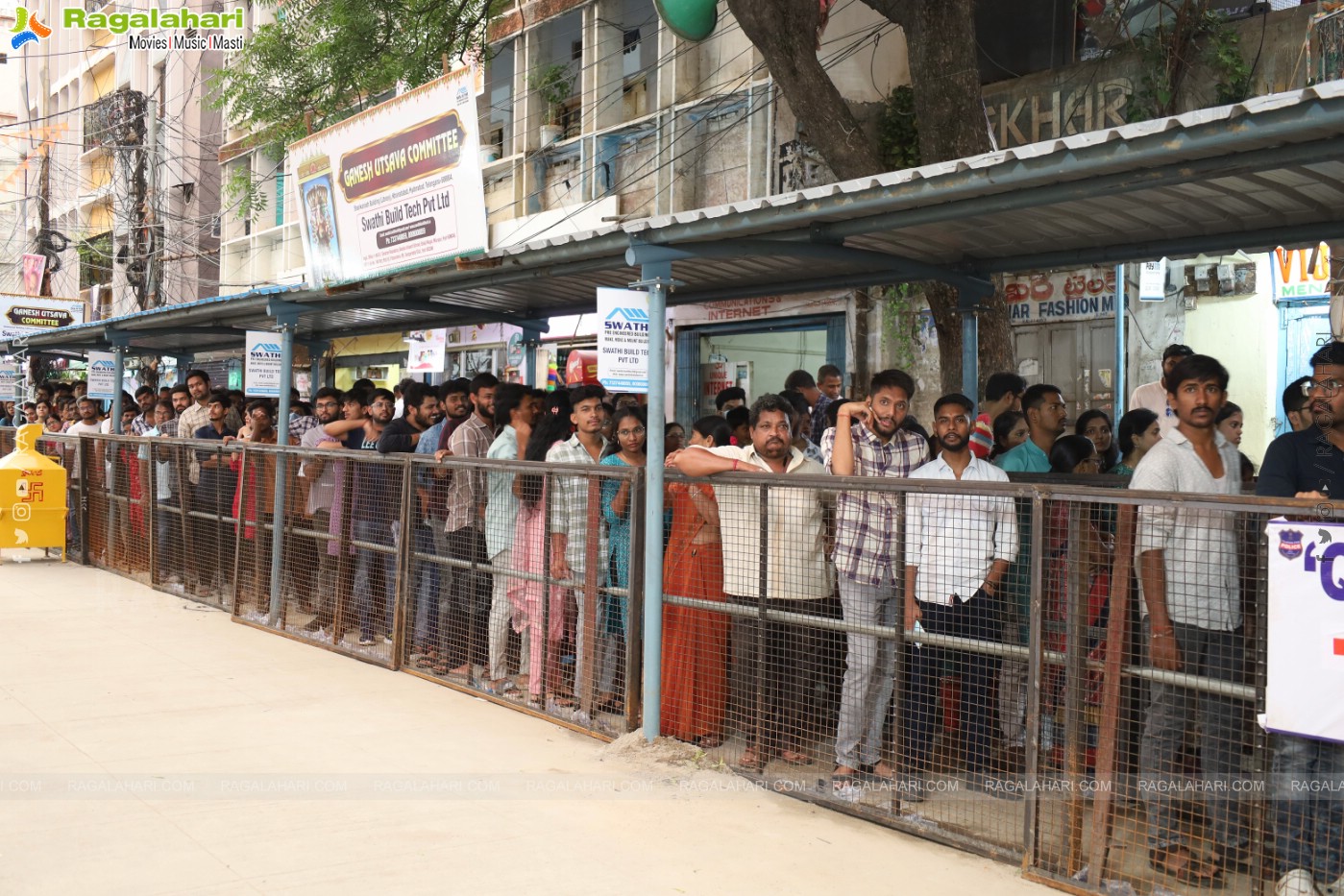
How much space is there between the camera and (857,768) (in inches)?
204

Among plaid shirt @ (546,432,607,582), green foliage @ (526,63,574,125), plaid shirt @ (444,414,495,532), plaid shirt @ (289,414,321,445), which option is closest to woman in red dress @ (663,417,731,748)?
plaid shirt @ (546,432,607,582)

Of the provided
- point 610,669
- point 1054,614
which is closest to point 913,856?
point 1054,614

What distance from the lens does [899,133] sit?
11.7 metres

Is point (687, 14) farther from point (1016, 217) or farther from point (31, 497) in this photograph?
point (31, 497)

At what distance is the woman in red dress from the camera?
5855mm

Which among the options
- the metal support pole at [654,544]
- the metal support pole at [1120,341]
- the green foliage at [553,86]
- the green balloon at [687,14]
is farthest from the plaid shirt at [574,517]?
the green foliage at [553,86]

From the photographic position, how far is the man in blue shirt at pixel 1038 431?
6469 mm

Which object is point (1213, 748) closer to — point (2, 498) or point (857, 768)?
point (857, 768)

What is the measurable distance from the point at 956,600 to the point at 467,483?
3.45m

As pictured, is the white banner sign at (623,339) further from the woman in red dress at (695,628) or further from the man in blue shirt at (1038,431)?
the man in blue shirt at (1038,431)

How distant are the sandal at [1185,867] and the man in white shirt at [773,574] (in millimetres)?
1669

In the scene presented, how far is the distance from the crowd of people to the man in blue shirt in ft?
0.05

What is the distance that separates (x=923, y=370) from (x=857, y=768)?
713 cm

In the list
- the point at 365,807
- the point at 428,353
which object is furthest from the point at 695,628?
the point at 428,353
